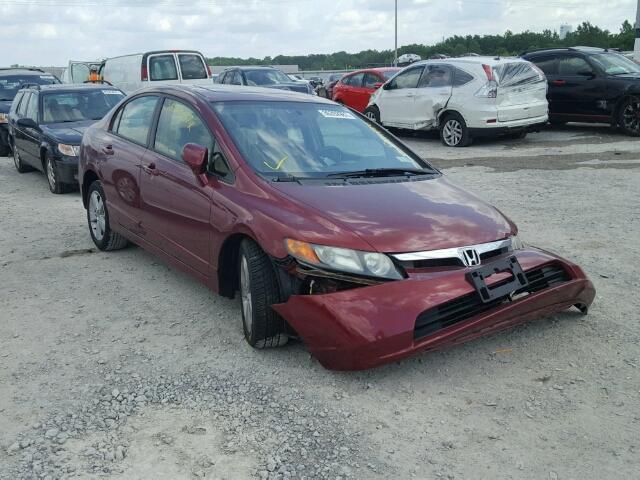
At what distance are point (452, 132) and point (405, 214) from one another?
10326 millimetres

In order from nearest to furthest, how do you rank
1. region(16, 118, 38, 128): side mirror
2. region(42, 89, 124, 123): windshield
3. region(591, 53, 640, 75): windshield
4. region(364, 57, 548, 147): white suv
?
region(16, 118, 38, 128): side mirror
region(42, 89, 124, 123): windshield
region(364, 57, 548, 147): white suv
region(591, 53, 640, 75): windshield

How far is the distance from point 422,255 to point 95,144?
392 centimetres

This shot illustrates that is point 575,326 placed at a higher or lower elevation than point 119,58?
lower

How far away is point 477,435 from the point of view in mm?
3297

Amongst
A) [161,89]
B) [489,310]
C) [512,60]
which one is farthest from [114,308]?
[512,60]

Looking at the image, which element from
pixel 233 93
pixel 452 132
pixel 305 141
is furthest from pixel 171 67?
pixel 305 141

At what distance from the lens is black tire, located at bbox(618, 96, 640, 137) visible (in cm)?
1371

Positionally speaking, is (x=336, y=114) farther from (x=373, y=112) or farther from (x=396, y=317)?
(x=373, y=112)

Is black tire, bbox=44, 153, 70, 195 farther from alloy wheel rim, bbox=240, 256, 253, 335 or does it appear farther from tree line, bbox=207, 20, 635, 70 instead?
tree line, bbox=207, 20, 635, 70

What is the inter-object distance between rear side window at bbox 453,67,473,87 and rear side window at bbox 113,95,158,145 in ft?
28.3

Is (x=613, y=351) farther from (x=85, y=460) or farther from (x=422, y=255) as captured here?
(x=85, y=460)

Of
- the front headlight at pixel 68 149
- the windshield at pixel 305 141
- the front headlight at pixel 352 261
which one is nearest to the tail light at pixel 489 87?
the front headlight at pixel 68 149

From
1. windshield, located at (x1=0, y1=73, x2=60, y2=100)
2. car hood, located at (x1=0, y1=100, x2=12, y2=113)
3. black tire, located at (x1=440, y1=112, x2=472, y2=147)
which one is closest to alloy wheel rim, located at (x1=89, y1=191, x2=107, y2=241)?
black tire, located at (x1=440, y1=112, x2=472, y2=147)

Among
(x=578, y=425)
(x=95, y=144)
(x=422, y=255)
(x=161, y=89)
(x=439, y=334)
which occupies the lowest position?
(x=578, y=425)
